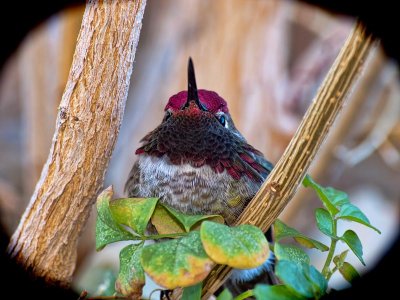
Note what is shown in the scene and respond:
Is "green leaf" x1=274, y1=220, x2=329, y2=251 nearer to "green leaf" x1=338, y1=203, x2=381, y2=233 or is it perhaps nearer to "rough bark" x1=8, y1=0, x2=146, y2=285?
"green leaf" x1=338, y1=203, x2=381, y2=233

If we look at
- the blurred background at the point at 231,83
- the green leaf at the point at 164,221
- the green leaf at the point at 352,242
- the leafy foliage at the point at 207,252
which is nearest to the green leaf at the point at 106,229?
the leafy foliage at the point at 207,252

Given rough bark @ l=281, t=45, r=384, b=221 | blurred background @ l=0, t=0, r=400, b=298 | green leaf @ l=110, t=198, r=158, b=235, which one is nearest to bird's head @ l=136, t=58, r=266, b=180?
green leaf @ l=110, t=198, r=158, b=235

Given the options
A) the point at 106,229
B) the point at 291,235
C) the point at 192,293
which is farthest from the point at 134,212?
the point at 291,235

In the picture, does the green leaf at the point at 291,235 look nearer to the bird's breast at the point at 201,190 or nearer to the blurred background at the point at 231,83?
the bird's breast at the point at 201,190

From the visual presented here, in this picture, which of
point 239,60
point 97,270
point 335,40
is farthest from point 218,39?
point 97,270

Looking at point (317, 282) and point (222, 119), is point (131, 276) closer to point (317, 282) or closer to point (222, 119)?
point (317, 282)

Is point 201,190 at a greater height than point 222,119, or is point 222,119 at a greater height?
point 222,119
